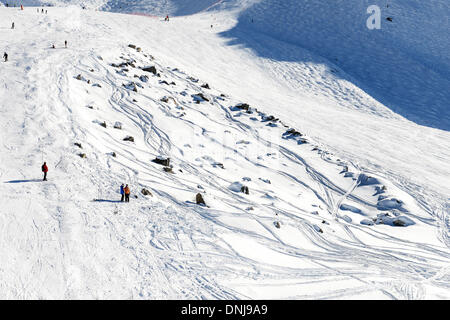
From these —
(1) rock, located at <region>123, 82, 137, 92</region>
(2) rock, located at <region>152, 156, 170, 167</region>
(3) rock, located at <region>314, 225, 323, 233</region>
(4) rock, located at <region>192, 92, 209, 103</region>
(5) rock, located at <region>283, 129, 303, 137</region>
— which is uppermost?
(1) rock, located at <region>123, 82, 137, 92</region>

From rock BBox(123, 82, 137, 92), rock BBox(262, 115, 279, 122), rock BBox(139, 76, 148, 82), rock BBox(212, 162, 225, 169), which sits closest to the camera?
rock BBox(212, 162, 225, 169)

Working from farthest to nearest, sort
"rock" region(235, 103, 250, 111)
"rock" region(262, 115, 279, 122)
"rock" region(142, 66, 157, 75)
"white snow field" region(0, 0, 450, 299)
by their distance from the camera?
"rock" region(142, 66, 157, 75)
"rock" region(235, 103, 250, 111)
"rock" region(262, 115, 279, 122)
"white snow field" region(0, 0, 450, 299)

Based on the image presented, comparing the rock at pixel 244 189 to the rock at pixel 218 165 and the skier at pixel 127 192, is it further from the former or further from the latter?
the skier at pixel 127 192

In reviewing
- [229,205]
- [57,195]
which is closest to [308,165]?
[229,205]

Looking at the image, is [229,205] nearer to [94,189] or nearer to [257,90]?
[94,189]

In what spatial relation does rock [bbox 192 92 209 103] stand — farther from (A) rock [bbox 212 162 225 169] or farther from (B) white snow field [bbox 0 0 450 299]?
(A) rock [bbox 212 162 225 169]

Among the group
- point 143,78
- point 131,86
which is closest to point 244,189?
point 131,86

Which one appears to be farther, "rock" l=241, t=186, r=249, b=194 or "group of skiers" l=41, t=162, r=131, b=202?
"rock" l=241, t=186, r=249, b=194

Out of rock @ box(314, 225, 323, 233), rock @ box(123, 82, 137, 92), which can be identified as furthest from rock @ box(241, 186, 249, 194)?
rock @ box(123, 82, 137, 92)

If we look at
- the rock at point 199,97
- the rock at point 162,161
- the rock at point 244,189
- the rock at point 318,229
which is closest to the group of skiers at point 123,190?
the rock at point 162,161

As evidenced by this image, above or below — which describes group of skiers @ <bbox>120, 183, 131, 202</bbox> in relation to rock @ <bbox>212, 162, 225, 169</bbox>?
above
